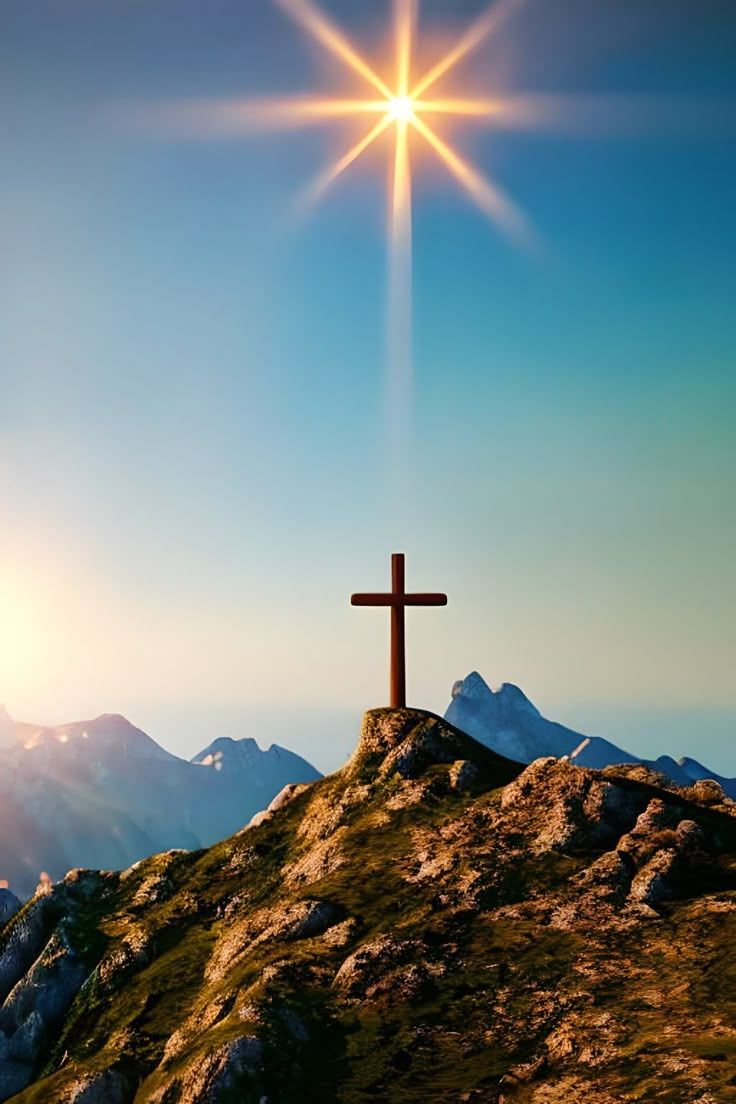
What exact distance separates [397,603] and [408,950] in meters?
28.0

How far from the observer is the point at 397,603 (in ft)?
207

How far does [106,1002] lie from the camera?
49.0 m

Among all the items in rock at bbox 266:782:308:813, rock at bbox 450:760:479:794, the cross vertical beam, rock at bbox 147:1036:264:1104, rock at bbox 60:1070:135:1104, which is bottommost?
rock at bbox 60:1070:135:1104

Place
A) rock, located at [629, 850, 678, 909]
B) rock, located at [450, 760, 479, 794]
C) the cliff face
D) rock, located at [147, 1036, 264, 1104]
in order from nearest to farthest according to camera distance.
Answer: the cliff face
rock, located at [147, 1036, 264, 1104]
rock, located at [629, 850, 678, 909]
rock, located at [450, 760, 479, 794]

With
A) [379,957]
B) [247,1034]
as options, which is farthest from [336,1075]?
[379,957]

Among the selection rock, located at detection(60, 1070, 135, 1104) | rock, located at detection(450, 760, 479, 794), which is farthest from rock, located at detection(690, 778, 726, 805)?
rock, located at detection(60, 1070, 135, 1104)

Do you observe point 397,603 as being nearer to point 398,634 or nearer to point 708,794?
point 398,634

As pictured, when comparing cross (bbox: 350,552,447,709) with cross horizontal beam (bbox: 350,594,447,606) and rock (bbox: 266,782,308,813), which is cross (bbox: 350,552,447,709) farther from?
rock (bbox: 266,782,308,813)

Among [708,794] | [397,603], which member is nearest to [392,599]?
[397,603]

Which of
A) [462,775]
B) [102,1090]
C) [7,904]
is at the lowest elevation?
[102,1090]

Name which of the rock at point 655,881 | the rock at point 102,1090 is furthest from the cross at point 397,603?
the rock at point 102,1090

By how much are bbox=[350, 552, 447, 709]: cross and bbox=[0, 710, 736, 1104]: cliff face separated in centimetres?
270

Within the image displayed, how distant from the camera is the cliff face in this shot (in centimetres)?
3125

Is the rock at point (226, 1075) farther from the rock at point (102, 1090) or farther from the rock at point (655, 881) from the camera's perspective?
the rock at point (655, 881)
